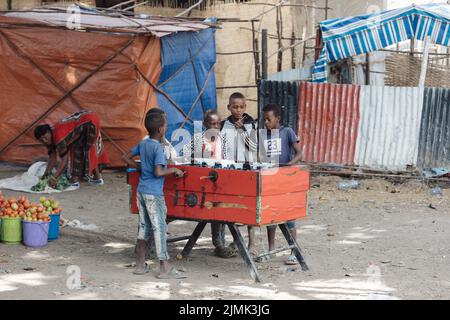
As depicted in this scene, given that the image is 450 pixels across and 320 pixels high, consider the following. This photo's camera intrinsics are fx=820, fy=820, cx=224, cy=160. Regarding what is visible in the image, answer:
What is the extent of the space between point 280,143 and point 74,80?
17.8 feet

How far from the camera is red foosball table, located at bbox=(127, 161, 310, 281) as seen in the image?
6.37m

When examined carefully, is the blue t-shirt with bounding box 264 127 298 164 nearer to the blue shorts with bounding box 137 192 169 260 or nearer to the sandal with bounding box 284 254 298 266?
the sandal with bounding box 284 254 298 266

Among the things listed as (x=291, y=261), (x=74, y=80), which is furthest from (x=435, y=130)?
(x=74, y=80)

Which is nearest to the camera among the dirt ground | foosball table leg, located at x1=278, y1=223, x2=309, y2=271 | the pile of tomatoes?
the dirt ground

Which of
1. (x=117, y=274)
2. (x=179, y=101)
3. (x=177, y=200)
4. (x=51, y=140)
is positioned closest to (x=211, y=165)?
(x=177, y=200)

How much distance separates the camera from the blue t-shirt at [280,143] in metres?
7.27

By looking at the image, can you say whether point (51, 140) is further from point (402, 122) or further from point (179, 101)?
point (402, 122)

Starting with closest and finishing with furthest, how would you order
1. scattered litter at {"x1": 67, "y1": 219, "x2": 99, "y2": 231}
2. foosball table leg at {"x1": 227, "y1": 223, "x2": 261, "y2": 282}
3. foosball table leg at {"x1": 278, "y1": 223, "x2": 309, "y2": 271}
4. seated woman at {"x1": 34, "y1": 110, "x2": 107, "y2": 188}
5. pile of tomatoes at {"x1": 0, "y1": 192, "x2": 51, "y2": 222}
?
foosball table leg at {"x1": 227, "y1": 223, "x2": 261, "y2": 282} < foosball table leg at {"x1": 278, "y1": 223, "x2": 309, "y2": 271} < pile of tomatoes at {"x1": 0, "y1": 192, "x2": 51, "y2": 222} < scattered litter at {"x1": 67, "y1": 219, "x2": 99, "y2": 231} < seated woman at {"x1": 34, "y1": 110, "x2": 107, "y2": 188}

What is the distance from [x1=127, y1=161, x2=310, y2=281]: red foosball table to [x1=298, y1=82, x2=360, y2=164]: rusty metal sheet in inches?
189

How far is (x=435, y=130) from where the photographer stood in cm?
1134

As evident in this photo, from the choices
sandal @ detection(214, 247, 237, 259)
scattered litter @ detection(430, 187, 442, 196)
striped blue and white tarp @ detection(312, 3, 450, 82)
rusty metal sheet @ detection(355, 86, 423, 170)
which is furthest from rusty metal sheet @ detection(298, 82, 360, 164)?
sandal @ detection(214, 247, 237, 259)

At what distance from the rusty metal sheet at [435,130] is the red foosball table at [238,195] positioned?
16.2ft

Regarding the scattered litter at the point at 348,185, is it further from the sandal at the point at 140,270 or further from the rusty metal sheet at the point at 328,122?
the sandal at the point at 140,270

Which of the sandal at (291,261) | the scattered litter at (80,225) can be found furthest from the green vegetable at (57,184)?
the sandal at (291,261)
